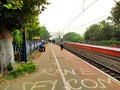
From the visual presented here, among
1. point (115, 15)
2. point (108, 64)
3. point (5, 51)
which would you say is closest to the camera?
point (5, 51)

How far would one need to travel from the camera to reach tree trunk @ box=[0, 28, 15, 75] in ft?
43.4

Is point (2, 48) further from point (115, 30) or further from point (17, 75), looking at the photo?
point (115, 30)

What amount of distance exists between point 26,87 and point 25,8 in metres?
5.17

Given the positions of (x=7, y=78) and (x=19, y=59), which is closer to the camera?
(x=7, y=78)

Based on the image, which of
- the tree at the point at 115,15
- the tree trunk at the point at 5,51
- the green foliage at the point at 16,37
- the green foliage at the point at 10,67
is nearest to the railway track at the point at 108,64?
the green foliage at the point at 10,67

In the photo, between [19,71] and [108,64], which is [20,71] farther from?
[108,64]

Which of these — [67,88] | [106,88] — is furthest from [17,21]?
[106,88]

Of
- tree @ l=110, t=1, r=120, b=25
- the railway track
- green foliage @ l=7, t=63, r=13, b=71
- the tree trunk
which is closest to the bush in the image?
green foliage @ l=7, t=63, r=13, b=71

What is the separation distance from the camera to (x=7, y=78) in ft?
40.6

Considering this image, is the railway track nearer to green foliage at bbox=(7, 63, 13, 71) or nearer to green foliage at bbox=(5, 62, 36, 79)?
green foliage at bbox=(5, 62, 36, 79)

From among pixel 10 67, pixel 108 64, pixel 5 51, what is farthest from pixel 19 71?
pixel 108 64

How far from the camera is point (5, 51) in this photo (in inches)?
537

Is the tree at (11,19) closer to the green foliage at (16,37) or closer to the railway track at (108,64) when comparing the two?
the green foliage at (16,37)

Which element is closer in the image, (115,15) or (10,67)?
(10,67)
